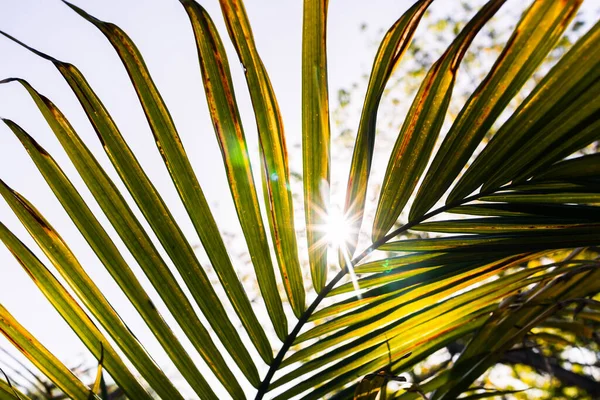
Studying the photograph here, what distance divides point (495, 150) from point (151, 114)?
75cm

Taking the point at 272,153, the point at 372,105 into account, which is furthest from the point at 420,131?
the point at 272,153

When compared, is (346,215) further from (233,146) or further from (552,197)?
(552,197)

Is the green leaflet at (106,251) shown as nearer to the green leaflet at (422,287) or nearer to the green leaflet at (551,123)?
the green leaflet at (422,287)

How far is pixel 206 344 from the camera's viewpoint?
1066mm

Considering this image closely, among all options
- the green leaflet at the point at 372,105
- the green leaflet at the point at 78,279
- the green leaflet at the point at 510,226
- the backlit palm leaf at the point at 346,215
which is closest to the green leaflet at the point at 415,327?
the backlit palm leaf at the point at 346,215

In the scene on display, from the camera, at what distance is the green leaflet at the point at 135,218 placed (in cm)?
95

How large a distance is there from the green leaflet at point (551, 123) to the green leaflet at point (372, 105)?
9.1 inches

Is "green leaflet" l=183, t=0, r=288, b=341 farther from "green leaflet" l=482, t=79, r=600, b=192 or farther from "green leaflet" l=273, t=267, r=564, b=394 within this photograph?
"green leaflet" l=482, t=79, r=600, b=192

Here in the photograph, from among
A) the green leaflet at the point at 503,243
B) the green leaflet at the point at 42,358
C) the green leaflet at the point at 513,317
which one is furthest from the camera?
the green leaflet at the point at 503,243

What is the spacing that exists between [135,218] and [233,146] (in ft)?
0.90

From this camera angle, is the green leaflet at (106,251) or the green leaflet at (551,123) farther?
the green leaflet at (106,251)

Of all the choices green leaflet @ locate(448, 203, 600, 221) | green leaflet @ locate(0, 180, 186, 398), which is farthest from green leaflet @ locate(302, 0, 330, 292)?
green leaflet @ locate(0, 180, 186, 398)

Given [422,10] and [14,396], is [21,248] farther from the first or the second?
[422,10]

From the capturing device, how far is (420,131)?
100 centimetres
